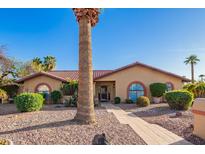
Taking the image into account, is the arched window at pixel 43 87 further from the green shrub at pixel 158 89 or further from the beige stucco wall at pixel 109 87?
the green shrub at pixel 158 89

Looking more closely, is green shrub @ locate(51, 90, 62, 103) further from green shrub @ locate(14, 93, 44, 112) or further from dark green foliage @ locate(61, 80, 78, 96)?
green shrub @ locate(14, 93, 44, 112)

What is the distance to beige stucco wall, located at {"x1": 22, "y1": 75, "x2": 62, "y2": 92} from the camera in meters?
26.8

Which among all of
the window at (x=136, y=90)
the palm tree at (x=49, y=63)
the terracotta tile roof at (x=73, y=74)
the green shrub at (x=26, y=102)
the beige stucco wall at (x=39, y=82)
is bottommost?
the green shrub at (x=26, y=102)

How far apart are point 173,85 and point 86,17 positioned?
17.8 m

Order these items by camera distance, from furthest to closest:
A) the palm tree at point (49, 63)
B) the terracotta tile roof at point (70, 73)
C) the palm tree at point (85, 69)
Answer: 1. the palm tree at point (49, 63)
2. the terracotta tile roof at point (70, 73)
3. the palm tree at point (85, 69)

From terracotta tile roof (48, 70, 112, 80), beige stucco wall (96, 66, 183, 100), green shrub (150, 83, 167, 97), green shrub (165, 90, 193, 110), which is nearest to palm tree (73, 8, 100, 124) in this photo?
green shrub (165, 90, 193, 110)

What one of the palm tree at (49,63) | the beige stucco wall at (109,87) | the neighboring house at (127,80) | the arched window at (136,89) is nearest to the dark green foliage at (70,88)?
the neighboring house at (127,80)

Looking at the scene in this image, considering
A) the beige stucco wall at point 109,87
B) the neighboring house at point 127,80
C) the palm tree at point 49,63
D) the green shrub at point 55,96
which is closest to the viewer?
the green shrub at point 55,96

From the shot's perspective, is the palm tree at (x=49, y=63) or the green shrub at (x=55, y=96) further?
the palm tree at (x=49, y=63)

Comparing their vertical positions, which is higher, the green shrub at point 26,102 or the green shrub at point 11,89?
the green shrub at point 11,89

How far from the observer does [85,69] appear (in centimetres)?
1107

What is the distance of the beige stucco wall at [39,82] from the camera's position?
26.8m
